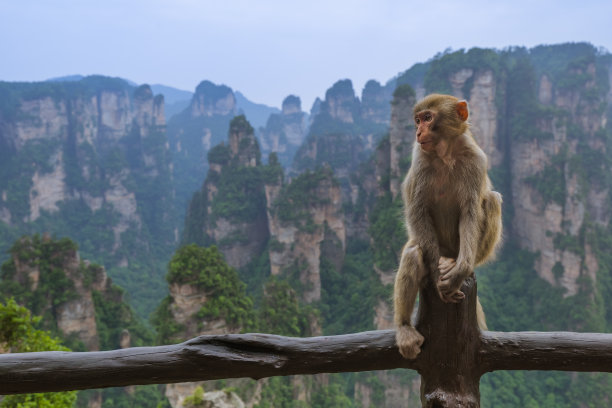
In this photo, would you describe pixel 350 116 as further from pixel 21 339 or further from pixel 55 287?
pixel 21 339

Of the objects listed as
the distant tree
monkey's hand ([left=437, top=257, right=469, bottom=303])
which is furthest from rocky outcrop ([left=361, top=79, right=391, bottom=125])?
monkey's hand ([left=437, top=257, right=469, bottom=303])

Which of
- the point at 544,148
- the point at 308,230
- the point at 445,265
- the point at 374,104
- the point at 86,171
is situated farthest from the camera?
the point at 374,104

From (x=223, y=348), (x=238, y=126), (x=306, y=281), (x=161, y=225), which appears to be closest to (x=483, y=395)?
(x=306, y=281)

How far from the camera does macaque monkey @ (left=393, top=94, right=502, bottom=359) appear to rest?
6.59 feet

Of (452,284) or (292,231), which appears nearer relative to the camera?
(452,284)

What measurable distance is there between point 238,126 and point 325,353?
30.3m

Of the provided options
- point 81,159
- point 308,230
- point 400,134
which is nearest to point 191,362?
point 400,134

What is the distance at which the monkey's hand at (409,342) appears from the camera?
73.2 inches

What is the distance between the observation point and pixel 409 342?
1855 millimetres

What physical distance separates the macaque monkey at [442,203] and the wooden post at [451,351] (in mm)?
112

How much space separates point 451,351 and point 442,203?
2.37 feet

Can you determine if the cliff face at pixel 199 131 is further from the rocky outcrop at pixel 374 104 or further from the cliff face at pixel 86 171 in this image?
the rocky outcrop at pixel 374 104

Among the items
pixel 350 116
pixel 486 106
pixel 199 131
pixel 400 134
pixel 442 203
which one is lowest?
pixel 442 203

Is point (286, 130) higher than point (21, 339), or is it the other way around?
point (286, 130)
